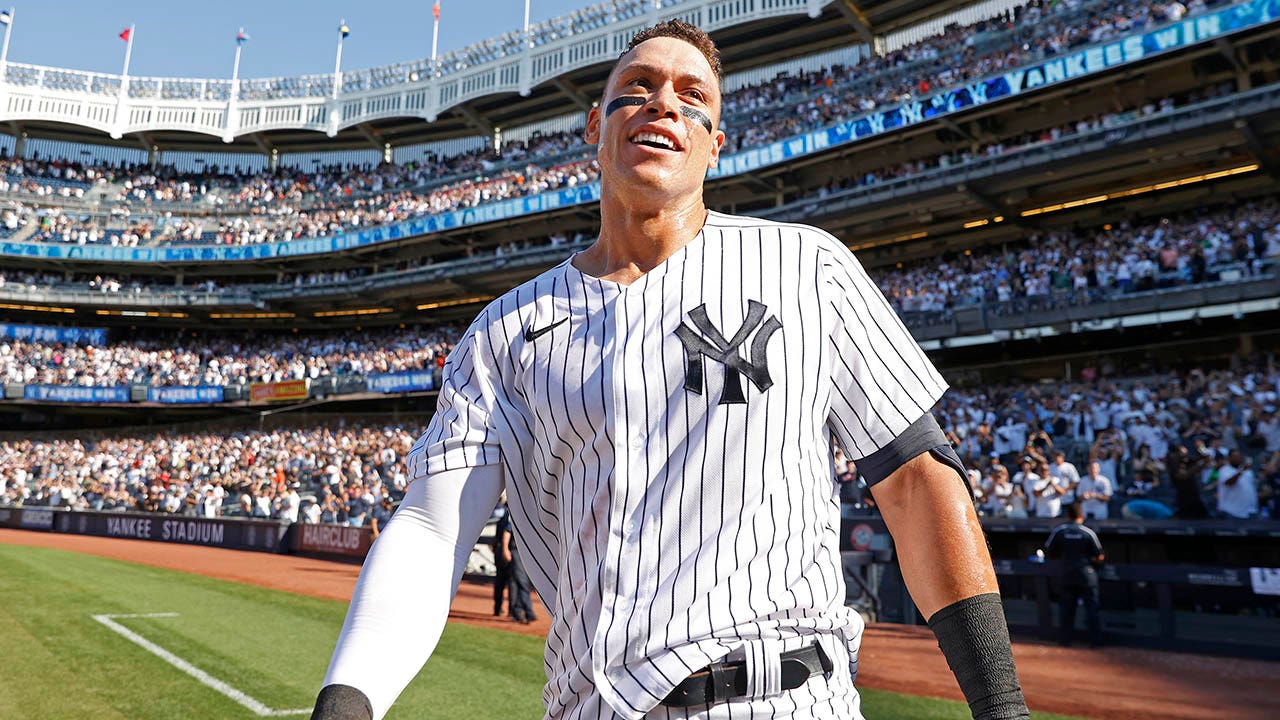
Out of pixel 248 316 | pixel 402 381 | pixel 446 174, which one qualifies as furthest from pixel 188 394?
pixel 446 174

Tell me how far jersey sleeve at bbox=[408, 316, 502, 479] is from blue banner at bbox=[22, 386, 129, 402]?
150 ft

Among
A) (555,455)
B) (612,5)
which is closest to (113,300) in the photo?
(612,5)

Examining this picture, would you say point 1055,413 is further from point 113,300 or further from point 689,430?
point 113,300

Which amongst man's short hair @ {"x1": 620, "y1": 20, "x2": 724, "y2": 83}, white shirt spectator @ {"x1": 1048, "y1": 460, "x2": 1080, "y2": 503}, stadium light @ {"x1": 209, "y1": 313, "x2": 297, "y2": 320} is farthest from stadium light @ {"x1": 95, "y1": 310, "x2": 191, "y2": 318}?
man's short hair @ {"x1": 620, "y1": 20, "x2": 724, "y2": 83}

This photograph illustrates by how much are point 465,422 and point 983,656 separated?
1.04m

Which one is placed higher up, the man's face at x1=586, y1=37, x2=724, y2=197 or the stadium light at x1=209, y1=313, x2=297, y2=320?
the stadium light at x1=209, y1=313, x2=297, y2=320

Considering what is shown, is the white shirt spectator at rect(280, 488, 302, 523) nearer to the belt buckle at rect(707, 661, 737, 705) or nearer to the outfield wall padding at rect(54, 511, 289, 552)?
the outfield wall padding at rect(54, 511, 289, 552)

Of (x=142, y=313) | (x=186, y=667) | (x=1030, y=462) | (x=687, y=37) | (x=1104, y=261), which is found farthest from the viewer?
(x=142, y=313)

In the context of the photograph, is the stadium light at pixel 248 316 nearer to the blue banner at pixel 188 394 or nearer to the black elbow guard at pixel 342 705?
the blue banner at pixel 188 394

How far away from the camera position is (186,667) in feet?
27.1

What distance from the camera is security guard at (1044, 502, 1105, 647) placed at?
10.9 m

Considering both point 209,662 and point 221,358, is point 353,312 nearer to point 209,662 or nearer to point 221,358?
point 221,358

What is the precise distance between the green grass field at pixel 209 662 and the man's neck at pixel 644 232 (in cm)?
622

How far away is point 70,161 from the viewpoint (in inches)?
2015
